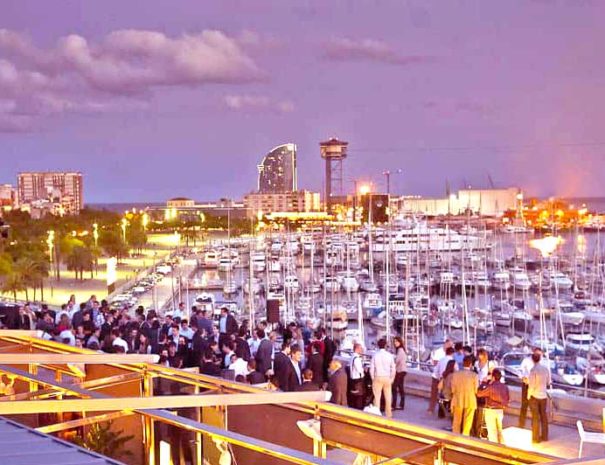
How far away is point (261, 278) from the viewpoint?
235ft

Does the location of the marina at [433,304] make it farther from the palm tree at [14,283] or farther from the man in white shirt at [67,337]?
the man in white shirt at [67,337]

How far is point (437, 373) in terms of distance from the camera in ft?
33.4

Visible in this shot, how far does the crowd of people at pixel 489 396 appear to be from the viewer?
28.2 ft

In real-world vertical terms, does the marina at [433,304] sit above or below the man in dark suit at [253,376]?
below

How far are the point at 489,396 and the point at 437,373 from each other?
1.64m

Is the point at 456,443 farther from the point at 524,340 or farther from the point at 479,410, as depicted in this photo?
the point at 524,340

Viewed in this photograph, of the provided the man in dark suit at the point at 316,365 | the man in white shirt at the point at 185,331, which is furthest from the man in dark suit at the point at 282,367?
the man in white shirt at the point at 185,331

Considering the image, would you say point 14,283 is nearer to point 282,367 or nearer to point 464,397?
point 282,367

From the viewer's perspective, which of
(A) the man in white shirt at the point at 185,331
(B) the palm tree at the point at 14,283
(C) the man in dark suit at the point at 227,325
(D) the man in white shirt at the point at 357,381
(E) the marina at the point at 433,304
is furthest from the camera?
(B) the palm tree at the point at 14,283

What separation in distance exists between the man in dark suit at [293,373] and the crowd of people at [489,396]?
1.76 m

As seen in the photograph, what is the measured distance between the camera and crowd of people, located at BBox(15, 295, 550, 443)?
28.7 feet

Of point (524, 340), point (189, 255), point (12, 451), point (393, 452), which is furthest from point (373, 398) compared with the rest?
point (189, 255)

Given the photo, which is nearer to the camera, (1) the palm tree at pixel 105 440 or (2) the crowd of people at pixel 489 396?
(1) the palm tree at pixel 105 440

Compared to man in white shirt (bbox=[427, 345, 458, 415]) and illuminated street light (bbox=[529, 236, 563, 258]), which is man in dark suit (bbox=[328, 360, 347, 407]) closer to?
man in white shirt (bbox=[427, 345, 458, 415])
